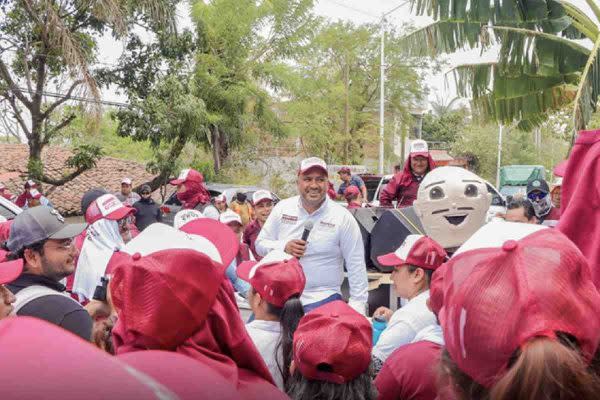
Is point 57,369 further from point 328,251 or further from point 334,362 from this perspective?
point 328,251

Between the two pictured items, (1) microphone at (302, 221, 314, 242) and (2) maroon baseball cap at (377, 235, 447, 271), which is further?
(1) microphone at (302, 221, 314, 242)

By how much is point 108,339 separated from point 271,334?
772 millimetres

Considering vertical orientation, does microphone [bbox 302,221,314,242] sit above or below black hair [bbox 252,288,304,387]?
above

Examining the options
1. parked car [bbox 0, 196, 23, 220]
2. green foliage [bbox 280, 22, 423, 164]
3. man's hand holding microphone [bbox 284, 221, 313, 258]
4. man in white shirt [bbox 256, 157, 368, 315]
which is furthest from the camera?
green foliage [bbox 280, 22, 423, 164]

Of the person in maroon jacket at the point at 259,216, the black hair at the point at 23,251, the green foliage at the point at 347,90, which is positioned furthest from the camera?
the green foliage at the point at 347,90

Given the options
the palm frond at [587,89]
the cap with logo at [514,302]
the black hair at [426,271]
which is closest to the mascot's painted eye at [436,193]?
the black hair at [426,271]

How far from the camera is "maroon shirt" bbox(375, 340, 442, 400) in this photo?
7.15 ft

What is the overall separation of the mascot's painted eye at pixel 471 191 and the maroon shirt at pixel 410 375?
978mm

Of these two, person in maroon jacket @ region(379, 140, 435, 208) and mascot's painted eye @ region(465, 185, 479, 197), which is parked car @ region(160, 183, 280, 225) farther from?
mascot's painted eye @ region(465, 185, 479, 197)

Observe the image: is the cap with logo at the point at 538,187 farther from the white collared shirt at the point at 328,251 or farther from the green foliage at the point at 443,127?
the green foliage at the point at 443,127

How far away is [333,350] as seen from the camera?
7.29ft

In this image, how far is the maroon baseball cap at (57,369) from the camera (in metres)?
0.60

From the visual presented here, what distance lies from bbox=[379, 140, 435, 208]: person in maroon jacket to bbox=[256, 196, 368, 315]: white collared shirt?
1432 mm

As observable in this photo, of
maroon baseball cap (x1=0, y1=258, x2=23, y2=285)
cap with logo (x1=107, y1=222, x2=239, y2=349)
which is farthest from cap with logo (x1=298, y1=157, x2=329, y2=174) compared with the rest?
cap with logo (x1=107, y1=222, x2=239, y2=349)
